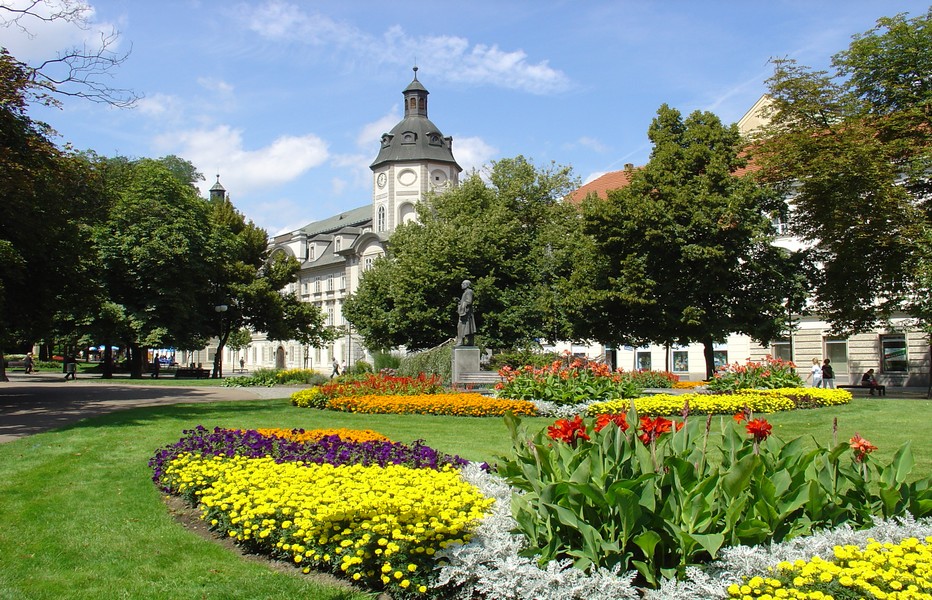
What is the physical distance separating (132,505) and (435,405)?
32.8 ft

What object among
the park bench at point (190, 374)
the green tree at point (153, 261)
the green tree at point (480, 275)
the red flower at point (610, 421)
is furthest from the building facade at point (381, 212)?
the red flower at point (610, 421)

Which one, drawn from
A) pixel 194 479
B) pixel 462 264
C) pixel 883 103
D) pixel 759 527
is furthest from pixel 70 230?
pixel 883 103

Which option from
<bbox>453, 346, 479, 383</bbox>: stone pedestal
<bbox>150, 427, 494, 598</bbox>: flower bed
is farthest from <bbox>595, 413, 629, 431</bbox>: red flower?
<bbox>453, 346, 479, 383</bbox>: stone pedestal

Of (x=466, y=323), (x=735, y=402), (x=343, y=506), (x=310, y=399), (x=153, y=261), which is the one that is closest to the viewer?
(x=343, y=506)

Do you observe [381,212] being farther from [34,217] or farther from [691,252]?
[34,217]

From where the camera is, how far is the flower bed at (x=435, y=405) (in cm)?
1667

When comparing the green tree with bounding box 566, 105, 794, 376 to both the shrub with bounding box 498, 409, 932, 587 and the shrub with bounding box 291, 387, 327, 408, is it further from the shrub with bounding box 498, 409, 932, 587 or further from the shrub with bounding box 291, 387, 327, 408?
the shrub with bounding box 498, 409, 932, 587

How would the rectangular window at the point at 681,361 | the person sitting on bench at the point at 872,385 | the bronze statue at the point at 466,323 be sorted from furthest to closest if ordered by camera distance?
the rectangular window at the point at 681,361 → the person sitting on bench at the point at 872,385 → the bronze statue at the point at 466,323

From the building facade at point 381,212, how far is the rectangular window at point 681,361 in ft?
78.4

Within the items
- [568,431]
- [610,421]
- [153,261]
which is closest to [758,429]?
[610,421]

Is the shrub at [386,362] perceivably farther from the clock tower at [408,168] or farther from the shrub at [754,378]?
the clock tower at [408,168]

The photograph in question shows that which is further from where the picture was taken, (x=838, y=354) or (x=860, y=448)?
(x=838, y=354)

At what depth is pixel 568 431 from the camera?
17.8 feet

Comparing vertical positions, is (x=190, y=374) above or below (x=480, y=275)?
below
